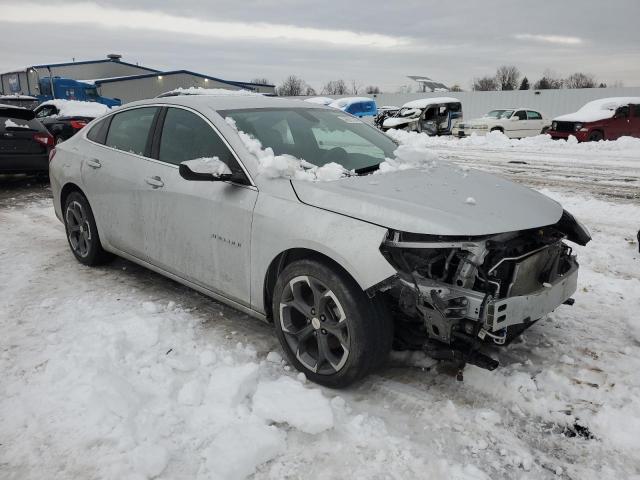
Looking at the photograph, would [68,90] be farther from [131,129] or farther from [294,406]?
[294,406]

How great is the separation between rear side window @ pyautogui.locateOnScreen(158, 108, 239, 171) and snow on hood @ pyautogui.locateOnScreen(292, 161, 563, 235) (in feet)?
2.36

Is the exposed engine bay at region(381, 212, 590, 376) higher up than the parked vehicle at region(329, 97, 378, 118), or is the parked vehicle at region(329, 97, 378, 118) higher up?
the parked vehicle at region(329, 97, 378, 118)

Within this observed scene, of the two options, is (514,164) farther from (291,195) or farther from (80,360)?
(80,360)

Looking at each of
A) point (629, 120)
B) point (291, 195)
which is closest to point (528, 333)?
point (291, 195)

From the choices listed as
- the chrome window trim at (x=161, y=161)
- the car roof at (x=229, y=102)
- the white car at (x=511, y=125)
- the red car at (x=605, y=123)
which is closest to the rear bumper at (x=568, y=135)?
the red car at (x=605, y=123)

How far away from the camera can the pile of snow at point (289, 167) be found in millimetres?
3010

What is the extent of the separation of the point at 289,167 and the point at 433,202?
0.90 metres

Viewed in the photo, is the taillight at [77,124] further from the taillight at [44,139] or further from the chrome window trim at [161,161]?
the chrome window trim at [161,161]

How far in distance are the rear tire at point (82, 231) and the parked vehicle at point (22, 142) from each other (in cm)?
449

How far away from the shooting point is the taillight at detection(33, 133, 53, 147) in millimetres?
8720

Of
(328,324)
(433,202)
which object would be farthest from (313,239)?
(433,202)

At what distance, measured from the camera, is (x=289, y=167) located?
119 inches

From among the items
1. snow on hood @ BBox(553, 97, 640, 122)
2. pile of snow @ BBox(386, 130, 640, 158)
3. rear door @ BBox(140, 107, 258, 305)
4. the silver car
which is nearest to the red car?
snow on hood @ BBox(553, 97, 640, 122)

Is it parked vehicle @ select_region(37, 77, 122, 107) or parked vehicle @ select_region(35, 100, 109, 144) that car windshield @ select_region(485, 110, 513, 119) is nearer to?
parked vehicle @ select_region(35, 100, 109, 144)
